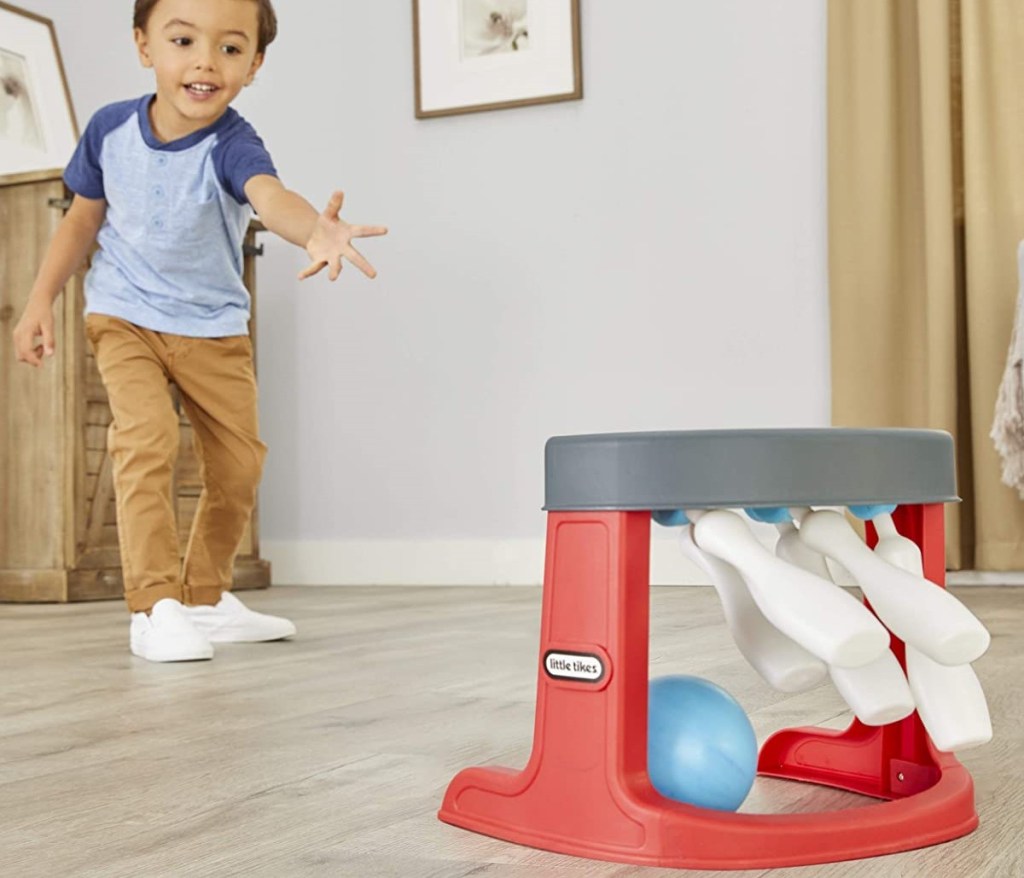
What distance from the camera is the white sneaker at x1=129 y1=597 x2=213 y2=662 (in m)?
1.67

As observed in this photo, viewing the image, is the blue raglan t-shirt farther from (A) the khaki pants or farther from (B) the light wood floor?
(B) the light wood floor

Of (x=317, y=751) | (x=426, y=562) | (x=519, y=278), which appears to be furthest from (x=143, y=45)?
(x=426, y=562)

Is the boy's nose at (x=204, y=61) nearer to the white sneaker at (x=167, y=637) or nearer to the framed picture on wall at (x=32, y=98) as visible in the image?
the white sneaker at (x=167, y=637)

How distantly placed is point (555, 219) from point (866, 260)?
2.37ft

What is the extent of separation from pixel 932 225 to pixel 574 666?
2.22m

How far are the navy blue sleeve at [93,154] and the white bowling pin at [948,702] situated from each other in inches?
57.1

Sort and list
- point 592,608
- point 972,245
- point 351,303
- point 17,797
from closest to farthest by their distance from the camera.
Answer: point 592,608, point 17,797, point 972,245, point 351,303

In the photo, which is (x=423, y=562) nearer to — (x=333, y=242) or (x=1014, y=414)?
(x=1014, y=414)

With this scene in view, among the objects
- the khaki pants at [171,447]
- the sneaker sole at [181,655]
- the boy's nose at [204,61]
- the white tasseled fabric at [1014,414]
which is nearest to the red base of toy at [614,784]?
the sneaker sole at [181,655]

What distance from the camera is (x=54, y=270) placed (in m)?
1.90

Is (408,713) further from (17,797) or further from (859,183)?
(859,183)

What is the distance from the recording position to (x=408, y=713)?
1.22m

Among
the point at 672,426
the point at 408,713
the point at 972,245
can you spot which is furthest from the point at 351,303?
the point at 408,713

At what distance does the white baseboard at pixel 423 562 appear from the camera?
9.56 ft
